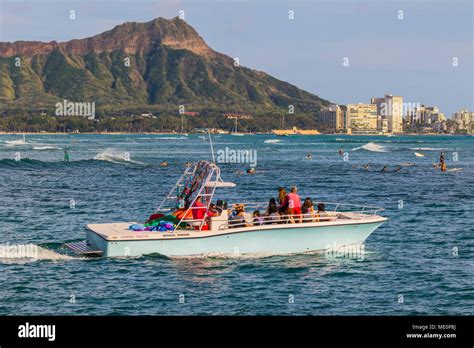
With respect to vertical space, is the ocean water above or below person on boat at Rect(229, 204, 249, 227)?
below

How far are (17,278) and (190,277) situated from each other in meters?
5.27

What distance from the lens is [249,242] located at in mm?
26625

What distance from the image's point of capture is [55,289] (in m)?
23.3

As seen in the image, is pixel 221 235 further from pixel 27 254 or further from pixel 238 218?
pixel 27 254

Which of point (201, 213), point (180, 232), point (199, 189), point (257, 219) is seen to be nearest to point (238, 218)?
point (257, 219)

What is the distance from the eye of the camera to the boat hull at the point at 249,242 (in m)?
26.1

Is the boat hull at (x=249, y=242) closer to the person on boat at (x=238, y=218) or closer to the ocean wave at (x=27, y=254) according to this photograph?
the person on boat at (x=238, y=218)

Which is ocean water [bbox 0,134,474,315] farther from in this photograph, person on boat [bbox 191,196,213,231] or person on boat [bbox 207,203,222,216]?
person on boat [bbox 207,203,222,216]

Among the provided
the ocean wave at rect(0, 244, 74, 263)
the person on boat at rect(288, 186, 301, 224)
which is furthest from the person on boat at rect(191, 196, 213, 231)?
the ocean wave at rect(0, 244, 74, 263)

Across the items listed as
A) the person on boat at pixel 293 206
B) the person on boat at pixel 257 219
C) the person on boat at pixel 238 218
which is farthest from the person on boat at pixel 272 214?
the person on boat at pixel 238 218

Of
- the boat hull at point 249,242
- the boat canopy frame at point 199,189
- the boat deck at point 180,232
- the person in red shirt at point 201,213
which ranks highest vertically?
the boat canopy frame at point 199,189

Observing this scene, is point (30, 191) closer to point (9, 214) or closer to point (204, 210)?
point (9, 214)

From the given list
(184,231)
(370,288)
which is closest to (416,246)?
(370,288)

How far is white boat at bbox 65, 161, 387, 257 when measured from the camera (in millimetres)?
26094
